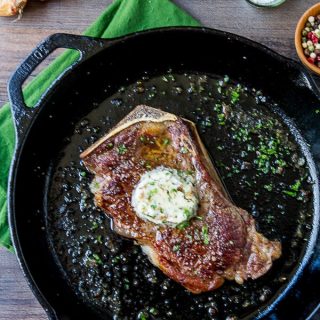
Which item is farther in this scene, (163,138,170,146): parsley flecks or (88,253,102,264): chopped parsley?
(88,253,102,264): chopped parsley

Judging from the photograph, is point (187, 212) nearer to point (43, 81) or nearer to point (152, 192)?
point (152, 192)

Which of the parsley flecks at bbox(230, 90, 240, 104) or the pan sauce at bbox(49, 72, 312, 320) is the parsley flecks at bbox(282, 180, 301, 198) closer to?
the pan sauce at bbox(49, 72, 312, 320)

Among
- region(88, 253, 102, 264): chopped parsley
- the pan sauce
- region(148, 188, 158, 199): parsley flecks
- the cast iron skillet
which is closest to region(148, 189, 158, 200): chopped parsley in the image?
region(148, 188, 158, 199): parsley flecks

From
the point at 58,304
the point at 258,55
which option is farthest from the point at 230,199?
the point at 58,304

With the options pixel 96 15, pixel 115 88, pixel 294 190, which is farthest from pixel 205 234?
pixel 96 15

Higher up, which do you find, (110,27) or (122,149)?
(110,27)

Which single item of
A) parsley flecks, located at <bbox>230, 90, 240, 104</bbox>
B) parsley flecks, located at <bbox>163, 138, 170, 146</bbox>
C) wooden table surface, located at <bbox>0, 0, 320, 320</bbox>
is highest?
wooden table surface, located at <bbox>0, 0, 320, 320</bbox>

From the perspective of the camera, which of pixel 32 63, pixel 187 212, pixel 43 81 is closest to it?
pixel 187 212
